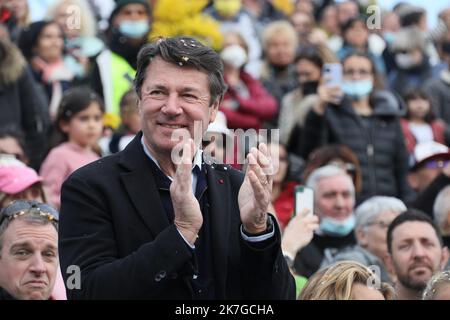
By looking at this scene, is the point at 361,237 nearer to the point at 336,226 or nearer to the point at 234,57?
the point at 336,226

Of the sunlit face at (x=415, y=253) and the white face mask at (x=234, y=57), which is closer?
the sunlit face at (x=415, y=253)

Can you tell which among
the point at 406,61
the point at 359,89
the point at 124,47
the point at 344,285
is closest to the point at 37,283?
the point at 344,285

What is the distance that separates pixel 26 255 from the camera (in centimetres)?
583

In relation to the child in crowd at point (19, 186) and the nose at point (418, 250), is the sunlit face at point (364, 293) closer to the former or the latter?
the nose at point (418, 250)

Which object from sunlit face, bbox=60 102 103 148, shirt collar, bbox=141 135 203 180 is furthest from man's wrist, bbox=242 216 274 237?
sunlit face, bbox=60 102 103 148

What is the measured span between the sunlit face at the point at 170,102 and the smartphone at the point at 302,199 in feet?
8.68

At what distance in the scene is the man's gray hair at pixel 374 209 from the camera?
28.9 ft

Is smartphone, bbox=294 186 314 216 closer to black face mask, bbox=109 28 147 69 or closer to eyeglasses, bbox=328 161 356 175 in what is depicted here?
eyeglasses, bbox=328 161 356 175

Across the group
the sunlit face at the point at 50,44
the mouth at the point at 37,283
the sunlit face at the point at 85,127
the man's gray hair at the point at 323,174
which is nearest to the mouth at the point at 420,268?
the man's gray hair at the point at 323,174

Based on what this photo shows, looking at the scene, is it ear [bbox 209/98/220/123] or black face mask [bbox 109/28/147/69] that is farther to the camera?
black face mask [bbox 109/28/147/69]

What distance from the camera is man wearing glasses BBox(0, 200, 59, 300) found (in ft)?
18.9

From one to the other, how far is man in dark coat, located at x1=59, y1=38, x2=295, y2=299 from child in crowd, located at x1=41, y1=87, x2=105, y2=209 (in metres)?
4.38

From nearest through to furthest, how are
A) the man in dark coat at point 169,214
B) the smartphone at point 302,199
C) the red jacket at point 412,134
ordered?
the man in dark coat at point 169,214 < the smartphone at point 302,199 < the red jacket at point 412,134
